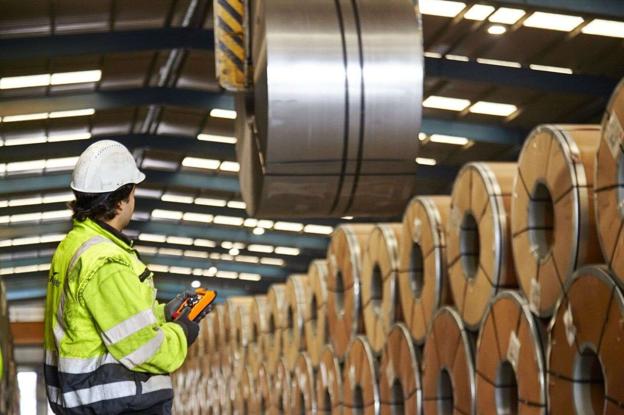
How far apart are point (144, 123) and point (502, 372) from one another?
53.7 ft

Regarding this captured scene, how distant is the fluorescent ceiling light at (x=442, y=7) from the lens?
13680 mm

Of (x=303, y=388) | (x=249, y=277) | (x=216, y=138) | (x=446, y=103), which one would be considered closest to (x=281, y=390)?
(x=303, y=388)

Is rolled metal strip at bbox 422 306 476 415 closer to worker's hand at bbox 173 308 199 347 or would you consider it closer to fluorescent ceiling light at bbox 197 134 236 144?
worker's hand at bbox 173 308 199 347

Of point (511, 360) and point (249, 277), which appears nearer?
point (511, 360)

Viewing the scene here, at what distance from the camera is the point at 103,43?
15.3 m

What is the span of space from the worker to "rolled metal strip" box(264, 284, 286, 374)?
24.2ft

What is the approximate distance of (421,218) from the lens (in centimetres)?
706

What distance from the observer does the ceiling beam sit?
15008mm

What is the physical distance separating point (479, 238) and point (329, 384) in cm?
321

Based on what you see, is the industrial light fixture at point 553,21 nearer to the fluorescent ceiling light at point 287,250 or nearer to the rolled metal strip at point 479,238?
the rolled metal strip at point 479,238

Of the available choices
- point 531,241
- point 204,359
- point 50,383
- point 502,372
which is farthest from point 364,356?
point 204,359

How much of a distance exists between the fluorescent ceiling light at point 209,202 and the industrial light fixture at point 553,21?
13873 mm

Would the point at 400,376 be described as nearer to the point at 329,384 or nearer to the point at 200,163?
the point at 329,384

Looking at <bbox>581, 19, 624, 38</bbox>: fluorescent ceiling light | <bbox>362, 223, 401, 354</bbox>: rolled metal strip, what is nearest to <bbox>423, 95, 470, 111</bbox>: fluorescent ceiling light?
<bbox>581, 19, 624, 38</bbox>: fluorescent ceiling light
